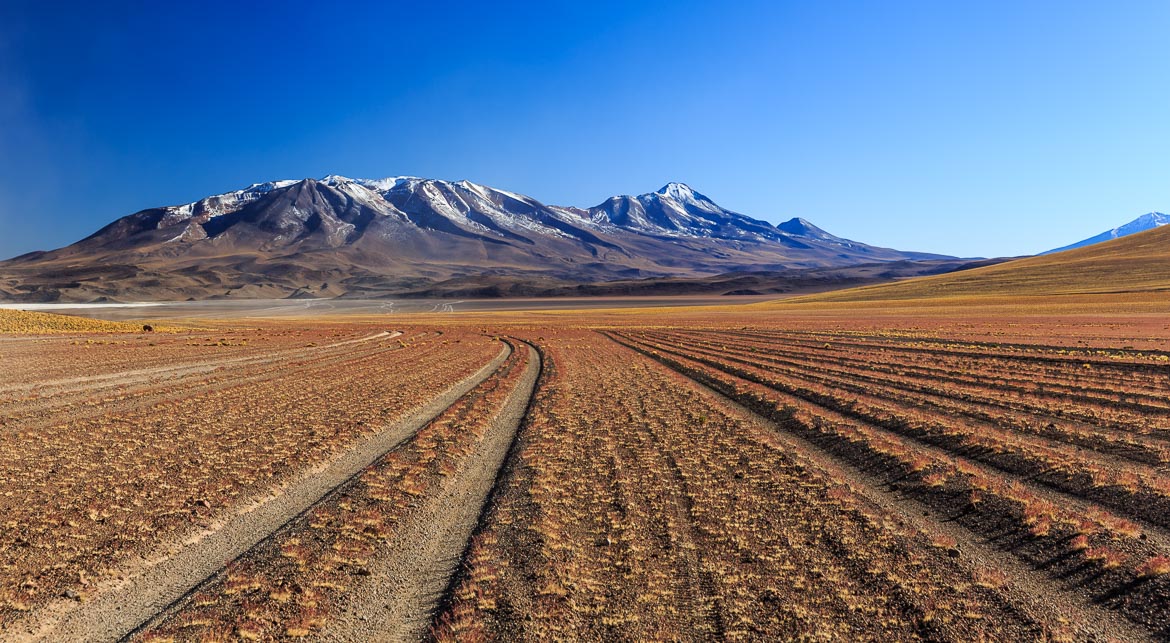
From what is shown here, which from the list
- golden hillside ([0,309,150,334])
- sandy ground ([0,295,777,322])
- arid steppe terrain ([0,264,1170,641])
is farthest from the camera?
sandy ground ([0,295,777,322])

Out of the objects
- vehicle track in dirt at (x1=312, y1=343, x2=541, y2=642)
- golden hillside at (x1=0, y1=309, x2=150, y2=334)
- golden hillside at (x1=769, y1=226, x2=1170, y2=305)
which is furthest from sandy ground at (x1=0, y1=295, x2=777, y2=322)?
vehicle track in dirt at (x1=312, y1=343, x2=541, y2=642)

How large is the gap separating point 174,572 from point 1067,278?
14117 centimetres

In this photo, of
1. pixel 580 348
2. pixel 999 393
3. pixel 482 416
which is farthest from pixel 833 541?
pixel 580 348

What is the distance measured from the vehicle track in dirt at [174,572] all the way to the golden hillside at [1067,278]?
113 metres

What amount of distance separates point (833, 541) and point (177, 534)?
10.4 meters

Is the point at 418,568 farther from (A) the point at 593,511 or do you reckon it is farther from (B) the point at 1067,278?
(B) the point at 1067,278

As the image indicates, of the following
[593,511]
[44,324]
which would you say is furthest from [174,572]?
[44,324]

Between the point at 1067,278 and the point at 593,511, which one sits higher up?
the point at 1067,278

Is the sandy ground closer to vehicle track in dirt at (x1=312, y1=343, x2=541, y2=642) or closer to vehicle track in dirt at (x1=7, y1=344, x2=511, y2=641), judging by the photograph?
vehicle track in dirt at (x1=7, y1=344, x2=511, y2=641)

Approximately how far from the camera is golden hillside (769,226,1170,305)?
10031cm

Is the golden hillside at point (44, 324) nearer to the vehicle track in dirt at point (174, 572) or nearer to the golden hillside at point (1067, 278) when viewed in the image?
the vehicle track in dirt at point (174, 572)

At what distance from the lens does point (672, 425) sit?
1764cm

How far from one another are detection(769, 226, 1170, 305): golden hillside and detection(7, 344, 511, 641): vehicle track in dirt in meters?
113

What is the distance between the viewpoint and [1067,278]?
112 metres
